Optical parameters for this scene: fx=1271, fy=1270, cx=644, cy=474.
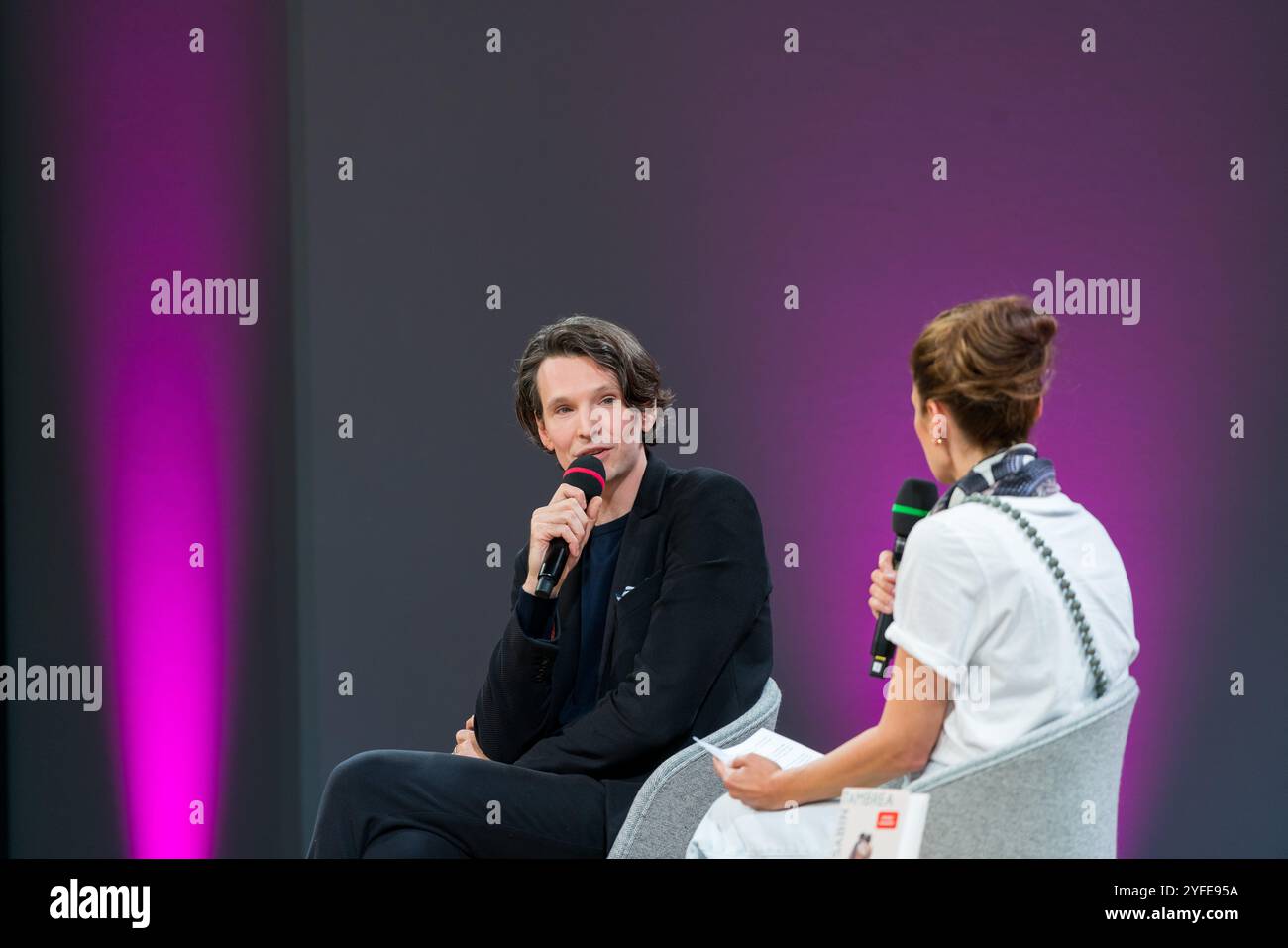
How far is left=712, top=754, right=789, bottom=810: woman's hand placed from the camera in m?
1.90

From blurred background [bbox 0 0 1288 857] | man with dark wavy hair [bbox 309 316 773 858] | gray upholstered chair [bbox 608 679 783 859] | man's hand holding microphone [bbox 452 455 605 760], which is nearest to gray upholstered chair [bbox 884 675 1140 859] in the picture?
gray upholstered chair [bbox 608 679 783 859]

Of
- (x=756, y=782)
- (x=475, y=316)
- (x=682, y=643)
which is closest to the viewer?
(x=756, y=782)

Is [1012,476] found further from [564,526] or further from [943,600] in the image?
[564,526]

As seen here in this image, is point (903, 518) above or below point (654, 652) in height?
above

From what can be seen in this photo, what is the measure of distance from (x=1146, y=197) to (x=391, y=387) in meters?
2.17

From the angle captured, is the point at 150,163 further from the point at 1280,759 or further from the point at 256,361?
the point at 1280,759

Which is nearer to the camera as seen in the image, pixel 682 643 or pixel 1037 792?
pixel 1037 792

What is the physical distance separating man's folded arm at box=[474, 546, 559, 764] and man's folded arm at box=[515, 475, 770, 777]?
0.05 metres

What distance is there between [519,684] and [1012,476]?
3.48 ft

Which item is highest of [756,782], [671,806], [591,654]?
[591,654]

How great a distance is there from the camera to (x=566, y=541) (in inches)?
93.4
